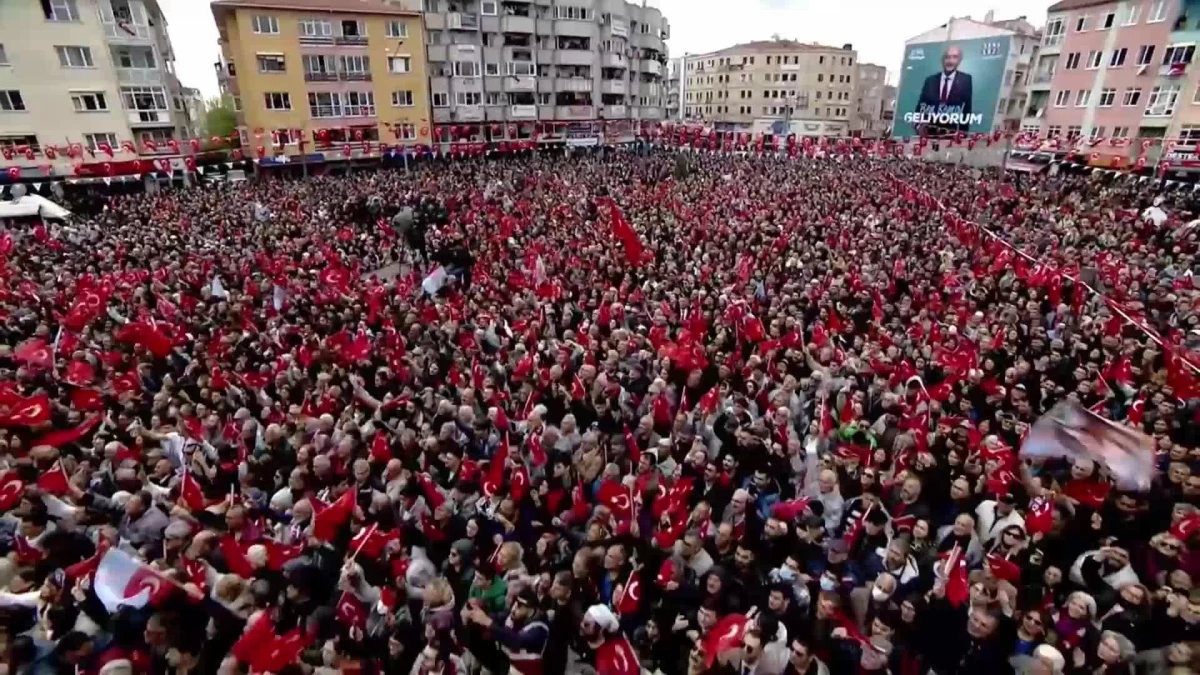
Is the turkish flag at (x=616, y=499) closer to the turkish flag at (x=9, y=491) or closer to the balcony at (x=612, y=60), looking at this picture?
the turkish flag at (x=9, y=491)

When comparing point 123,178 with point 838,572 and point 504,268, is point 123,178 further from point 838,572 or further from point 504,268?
point 838,572

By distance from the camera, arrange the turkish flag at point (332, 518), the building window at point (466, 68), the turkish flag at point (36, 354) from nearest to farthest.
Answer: the turkish flag at point (332, 518)
the turkish flag at point (36, 354)
the building window at point (466, 68)

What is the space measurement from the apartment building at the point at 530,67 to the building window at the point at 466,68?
70mm

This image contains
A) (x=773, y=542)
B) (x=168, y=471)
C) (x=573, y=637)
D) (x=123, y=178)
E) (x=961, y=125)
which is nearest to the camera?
(x=573, y=637)

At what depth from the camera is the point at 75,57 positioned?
3142 centimetres

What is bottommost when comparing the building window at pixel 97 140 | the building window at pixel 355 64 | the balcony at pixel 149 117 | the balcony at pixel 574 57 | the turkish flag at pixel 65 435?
the turkish flag at pixel 65 435

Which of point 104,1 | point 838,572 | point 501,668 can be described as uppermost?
point 104,1

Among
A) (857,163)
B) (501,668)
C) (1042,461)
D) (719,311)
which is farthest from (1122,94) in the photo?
(501,668)

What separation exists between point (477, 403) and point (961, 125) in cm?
4795

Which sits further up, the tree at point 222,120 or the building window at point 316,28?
the building window at point 316,28

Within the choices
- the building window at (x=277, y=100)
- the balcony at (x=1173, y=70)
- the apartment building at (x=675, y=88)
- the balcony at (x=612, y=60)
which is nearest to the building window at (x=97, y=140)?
the building window at (x=277, y=100)

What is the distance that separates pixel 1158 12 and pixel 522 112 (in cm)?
3670

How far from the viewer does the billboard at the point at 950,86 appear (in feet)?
139

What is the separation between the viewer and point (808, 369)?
8562mm
